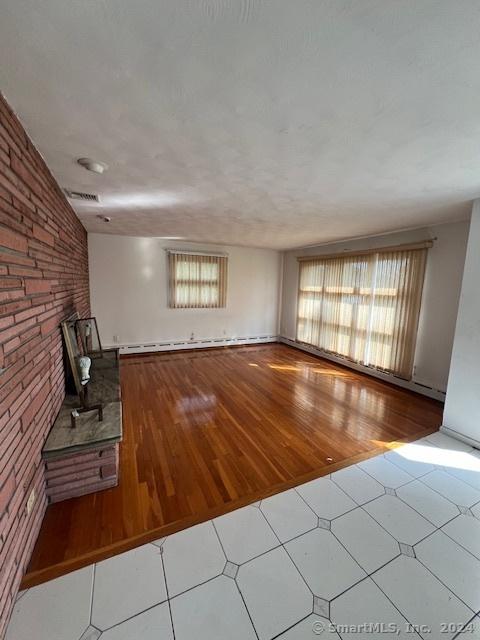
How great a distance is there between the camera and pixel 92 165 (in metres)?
1.92

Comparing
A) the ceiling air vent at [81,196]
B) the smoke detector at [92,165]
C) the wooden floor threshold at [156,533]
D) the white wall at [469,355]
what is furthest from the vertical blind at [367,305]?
the ceiling air vent at [81,196]

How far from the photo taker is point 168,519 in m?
1.70

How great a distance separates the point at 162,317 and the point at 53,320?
3.45m

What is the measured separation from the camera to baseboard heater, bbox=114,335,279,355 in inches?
210

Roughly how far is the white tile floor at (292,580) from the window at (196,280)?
435 cm

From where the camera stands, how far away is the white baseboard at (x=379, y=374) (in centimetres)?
363

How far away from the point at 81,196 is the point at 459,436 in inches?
181

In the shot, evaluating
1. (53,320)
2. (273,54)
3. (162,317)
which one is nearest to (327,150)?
(273,54)

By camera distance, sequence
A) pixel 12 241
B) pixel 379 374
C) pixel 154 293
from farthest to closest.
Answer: pixel 154 293
pixel 379 374
pixel 12 241

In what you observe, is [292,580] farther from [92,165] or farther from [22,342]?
[92,165]

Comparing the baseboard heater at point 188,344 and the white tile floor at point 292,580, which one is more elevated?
the baseboard heater at point 188,344

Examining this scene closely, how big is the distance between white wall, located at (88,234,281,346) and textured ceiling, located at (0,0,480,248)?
2.87 meters

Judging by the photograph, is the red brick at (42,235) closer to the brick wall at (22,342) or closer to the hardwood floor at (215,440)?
the brick wall at (22,342)

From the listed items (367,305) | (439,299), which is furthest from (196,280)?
(439,299)
